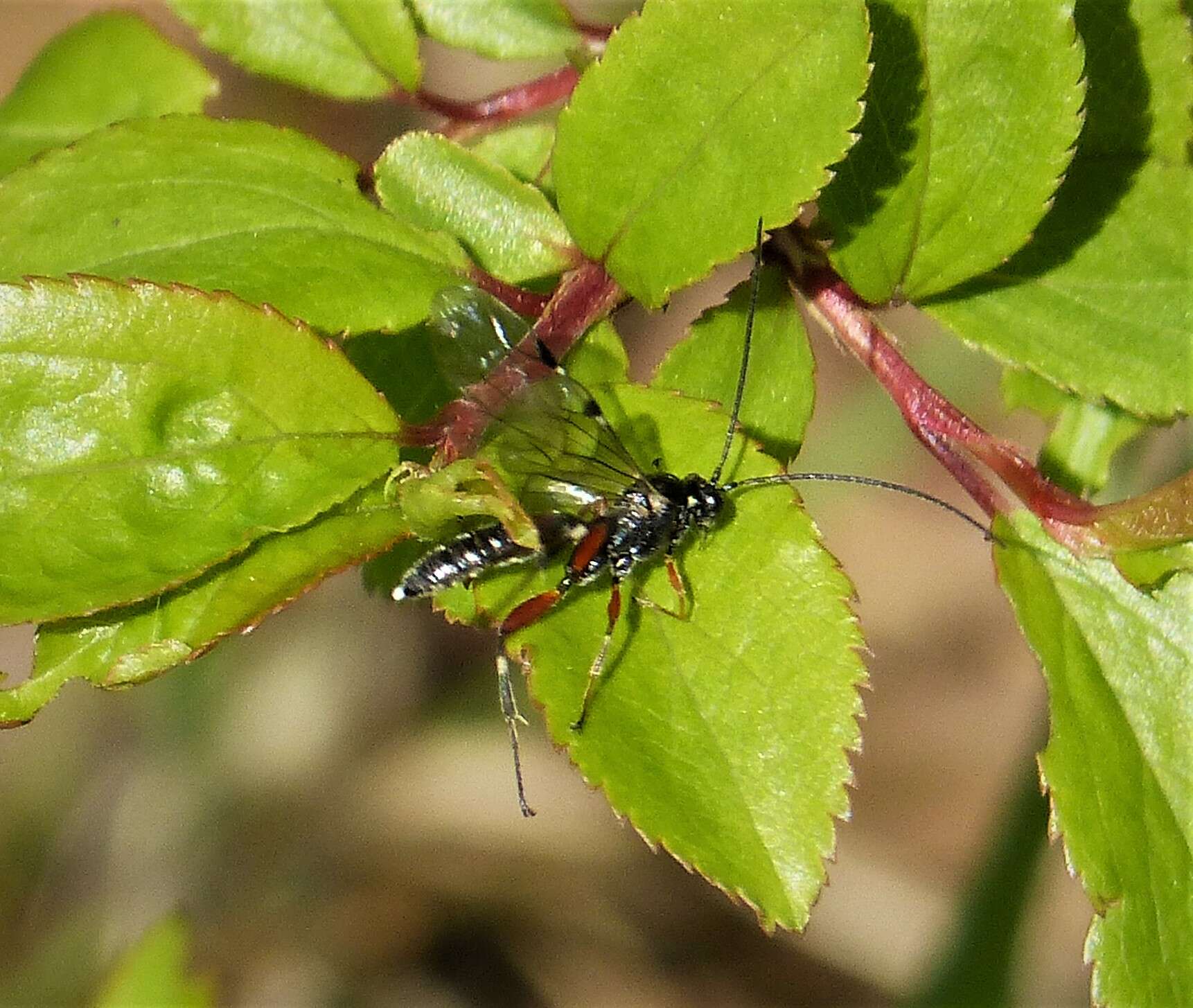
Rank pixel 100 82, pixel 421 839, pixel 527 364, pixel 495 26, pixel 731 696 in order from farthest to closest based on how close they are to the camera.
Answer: pixel 421 839 < pixel 100 82 < pixel 495 26 < pixel 527 364 < pixel 731 696

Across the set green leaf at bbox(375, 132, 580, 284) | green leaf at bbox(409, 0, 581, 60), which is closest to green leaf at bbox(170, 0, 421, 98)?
green leaf at bbox(409, 0, 581, 60)

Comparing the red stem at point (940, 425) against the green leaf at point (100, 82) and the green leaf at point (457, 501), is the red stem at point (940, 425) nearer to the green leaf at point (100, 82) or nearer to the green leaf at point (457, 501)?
the green leaf at point (457, 501)

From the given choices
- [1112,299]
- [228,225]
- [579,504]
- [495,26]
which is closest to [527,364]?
[228,225]

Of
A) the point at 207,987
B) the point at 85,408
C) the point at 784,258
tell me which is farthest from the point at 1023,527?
the point at 207,987

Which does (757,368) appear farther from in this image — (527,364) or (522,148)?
(522,148)

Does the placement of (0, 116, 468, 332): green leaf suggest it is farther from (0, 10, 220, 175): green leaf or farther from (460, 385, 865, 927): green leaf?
(0, 10, 220, 175): green leaf

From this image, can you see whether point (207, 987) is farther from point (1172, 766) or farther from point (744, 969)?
point (1172, 766)

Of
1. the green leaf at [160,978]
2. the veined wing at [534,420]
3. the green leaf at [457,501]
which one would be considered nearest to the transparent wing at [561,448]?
the veined wing at [534,420]
